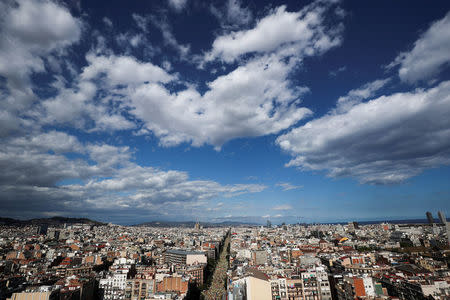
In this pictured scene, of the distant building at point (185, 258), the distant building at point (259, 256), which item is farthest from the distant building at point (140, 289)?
the distant building at point (259, 256)

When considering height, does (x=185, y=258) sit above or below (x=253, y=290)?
below

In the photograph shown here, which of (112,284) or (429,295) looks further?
(112,284)

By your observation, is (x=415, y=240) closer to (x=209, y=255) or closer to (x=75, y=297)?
(x=209, y=255)

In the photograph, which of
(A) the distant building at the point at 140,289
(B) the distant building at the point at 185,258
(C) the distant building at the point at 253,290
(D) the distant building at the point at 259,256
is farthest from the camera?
(D) the distant building at the point at 259,256

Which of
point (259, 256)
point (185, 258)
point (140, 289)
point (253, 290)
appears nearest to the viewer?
point (253, 290)

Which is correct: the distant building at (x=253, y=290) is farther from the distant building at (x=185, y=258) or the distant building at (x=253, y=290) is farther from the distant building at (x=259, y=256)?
the distant building at (x=259, y=256)

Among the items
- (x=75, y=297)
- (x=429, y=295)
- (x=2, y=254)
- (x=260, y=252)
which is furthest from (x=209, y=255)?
(x=429, y=295)

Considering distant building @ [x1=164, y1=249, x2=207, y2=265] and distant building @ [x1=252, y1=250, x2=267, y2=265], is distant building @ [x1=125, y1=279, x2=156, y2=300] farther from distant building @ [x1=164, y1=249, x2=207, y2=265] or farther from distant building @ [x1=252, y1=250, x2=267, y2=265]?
distant building @ [x1=252, y1=250, x2=267, y2=265]

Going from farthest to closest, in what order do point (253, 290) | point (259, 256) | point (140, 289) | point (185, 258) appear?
point (185, 258)
point (259, 256)
point (140, 289)
point (253, 290)

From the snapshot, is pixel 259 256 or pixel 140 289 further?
pixel 259 256

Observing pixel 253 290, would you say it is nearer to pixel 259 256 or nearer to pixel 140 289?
pixel 140 289

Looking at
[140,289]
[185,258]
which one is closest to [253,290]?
[140,289]
